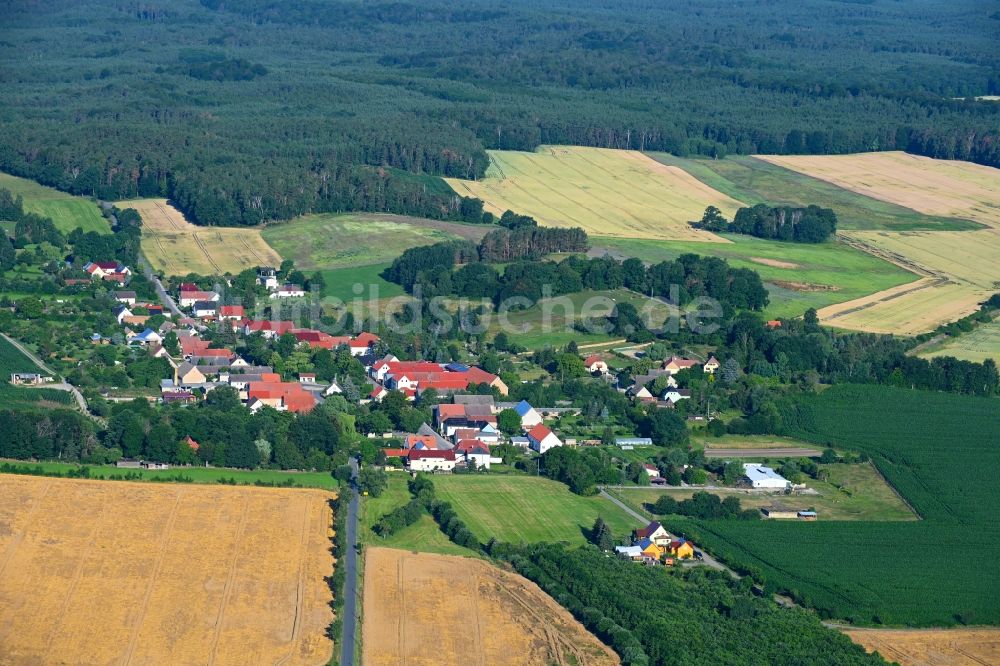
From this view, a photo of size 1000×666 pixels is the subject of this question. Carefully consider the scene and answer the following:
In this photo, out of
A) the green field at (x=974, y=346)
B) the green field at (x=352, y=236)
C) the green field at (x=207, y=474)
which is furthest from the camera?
the green field at (x=352, y=236)

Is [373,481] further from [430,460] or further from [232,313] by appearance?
[232,313]

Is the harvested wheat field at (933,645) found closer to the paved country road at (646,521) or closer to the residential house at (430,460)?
the paved country road at (646,521)

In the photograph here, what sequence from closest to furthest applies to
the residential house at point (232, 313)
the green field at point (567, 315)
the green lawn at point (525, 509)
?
the green lawn at point (525, 509) → the green field at point (567, 315) → the residential house at point (232, 313)

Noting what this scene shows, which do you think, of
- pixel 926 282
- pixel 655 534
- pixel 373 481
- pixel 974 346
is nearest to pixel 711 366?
pixel 974 346

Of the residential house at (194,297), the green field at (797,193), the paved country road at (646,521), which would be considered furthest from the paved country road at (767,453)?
the green field at (797,193)

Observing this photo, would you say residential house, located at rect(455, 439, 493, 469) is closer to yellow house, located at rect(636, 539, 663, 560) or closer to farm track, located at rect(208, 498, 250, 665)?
farm track, located at rect(208, 498, 250, 665)

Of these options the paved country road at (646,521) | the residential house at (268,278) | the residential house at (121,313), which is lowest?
the residential house at (268,278)

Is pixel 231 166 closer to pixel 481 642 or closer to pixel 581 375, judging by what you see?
pixel 581 375
